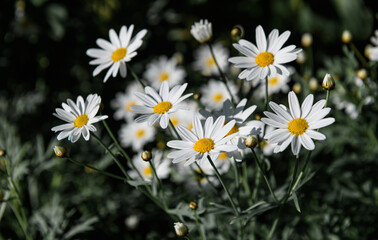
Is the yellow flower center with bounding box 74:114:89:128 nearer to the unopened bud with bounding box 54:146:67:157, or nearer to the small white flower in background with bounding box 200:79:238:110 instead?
the unopened bud with bounding box 54:146:67:157

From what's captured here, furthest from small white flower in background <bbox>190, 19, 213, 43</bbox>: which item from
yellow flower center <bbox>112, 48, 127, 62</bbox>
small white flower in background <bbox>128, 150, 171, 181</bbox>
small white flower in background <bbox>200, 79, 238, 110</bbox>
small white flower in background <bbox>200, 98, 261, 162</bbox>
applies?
small white flower in background <bbox>200, 79, 238, 110</bbox>

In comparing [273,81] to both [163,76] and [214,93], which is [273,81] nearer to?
[214,93]

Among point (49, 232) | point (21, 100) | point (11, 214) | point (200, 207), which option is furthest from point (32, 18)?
point (200, 207)

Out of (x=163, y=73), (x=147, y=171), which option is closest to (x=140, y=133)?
(x=147, y=171)

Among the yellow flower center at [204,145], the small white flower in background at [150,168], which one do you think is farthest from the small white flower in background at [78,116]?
the small white flower in background at [150,168]

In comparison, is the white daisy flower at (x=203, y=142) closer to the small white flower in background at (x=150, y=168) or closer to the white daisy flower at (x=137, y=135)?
the small white flower in background at (x=150, y=168)

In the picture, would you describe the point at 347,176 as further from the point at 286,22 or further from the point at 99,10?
the point at 99,10
